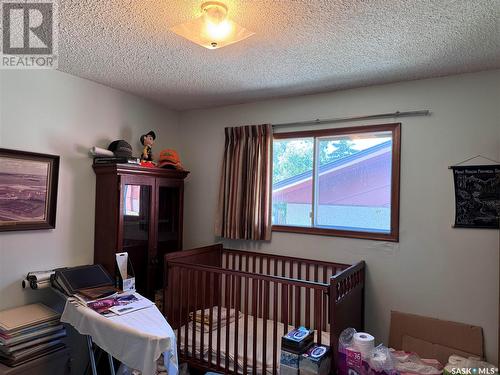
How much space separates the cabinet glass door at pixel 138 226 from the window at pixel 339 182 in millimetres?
1203

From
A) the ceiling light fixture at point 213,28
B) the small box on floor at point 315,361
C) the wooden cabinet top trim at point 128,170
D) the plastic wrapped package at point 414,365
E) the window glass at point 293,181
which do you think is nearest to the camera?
the ceiling light fixture at point 213,28

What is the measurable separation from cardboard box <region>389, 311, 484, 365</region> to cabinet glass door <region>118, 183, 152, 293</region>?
2140mm

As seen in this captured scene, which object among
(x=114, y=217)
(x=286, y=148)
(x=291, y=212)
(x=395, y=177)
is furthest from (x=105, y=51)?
(x=395, y=177)

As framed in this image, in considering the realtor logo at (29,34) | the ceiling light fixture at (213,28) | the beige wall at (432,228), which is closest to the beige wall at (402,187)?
the beige wall at (432,228)

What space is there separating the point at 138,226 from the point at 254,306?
1277mm

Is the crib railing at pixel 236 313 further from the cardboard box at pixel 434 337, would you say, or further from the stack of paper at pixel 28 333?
the stack of paper at pixel 28 333

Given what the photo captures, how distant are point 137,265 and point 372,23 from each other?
2.57 m

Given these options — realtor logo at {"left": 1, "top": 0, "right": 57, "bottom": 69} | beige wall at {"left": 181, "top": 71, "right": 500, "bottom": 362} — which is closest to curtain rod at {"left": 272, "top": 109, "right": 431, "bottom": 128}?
beige wall at {"left": 181, "top": 71, "right": 500, "bottom": 362}

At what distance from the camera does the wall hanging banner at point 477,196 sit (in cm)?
235

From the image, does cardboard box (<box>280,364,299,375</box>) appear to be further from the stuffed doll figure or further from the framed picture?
the stuffed doll figure

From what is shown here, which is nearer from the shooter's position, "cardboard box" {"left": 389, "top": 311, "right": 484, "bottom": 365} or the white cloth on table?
the white cloth on table

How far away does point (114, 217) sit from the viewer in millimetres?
2738

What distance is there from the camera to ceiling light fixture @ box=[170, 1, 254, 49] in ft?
5.39

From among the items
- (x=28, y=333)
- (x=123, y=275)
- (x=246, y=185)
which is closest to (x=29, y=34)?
(x=123, y=275)
